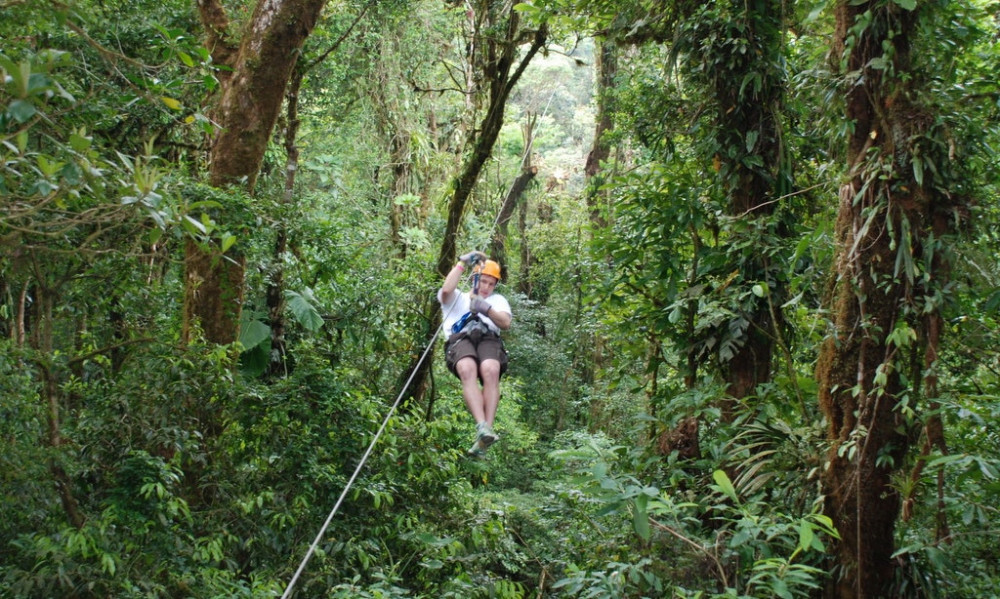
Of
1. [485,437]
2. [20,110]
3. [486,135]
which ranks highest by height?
[486,135]

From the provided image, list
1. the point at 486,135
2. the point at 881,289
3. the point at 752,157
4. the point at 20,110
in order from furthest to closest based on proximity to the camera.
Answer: the point at 486,135
the point at 752,157
the point at 881,289
the point at 20,110

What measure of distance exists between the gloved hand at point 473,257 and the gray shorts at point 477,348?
0.46 metres

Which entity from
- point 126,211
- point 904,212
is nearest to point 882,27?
point 904,212

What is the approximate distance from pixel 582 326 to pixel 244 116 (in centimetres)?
316

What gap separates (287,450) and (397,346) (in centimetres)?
170

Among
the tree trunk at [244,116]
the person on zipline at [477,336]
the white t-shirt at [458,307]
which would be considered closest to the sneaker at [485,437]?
the person on zipline at [477,336]

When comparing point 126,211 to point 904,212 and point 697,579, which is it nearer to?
point 697,579

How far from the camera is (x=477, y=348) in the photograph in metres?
4.90

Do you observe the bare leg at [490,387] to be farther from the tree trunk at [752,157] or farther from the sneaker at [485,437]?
the tree trunk at [752,157]

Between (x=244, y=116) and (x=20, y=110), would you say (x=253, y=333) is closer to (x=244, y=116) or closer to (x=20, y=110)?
(x=244, y=116)

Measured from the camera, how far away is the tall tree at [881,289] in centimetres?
277

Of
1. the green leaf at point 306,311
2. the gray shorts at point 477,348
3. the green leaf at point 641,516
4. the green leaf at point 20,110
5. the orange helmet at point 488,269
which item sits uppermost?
the green leaf at point 20,110

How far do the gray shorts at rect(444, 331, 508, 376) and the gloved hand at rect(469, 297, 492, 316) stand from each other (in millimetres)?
140

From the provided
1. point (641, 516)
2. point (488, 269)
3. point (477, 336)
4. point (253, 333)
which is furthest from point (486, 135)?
point (641, 516)
